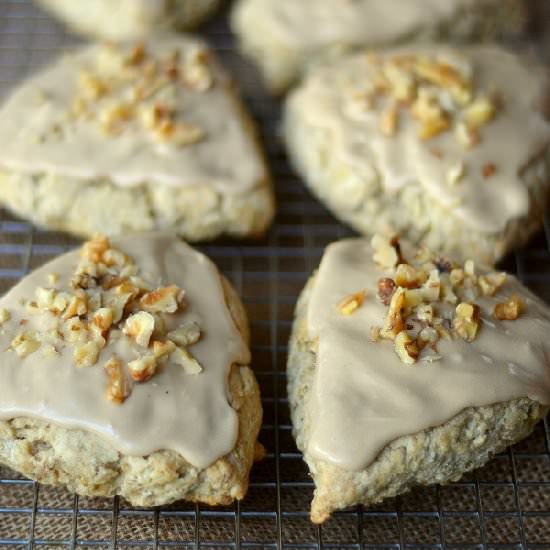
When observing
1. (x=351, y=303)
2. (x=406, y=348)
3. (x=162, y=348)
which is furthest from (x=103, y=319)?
(x=406, y=348)

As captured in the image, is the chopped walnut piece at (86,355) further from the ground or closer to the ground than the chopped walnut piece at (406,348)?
closer to the ground

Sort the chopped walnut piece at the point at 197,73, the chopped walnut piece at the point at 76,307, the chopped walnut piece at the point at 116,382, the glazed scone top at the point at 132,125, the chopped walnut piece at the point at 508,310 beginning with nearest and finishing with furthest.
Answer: the chopped walnut piece at the point at 116,382 → the chopped walnut piece at the point at 76,307 → the chopped walnut piece at the point at 508,310 → the glazed scone top at the point at 132,125 → the chopped walnut piece at the point at 197,73

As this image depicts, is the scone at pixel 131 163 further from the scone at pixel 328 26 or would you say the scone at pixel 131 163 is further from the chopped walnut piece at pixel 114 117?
the scone at pixel 328 26

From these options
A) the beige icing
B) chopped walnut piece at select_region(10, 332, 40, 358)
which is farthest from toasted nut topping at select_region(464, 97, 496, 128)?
chopped walnut piece at select_region(10, 332, 40, 358)

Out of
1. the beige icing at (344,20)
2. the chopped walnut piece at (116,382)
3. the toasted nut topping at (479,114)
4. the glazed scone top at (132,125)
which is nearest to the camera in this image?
the chopped walnut piece at (116,382)

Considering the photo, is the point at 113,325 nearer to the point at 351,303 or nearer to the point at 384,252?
the point at 351,303

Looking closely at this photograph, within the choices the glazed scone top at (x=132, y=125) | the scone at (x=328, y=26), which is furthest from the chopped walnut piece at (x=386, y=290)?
the scone at (x=328, y=26)

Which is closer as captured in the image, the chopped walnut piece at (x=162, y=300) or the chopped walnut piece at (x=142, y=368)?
the chopped walnut piece at (x=142, y=368)
